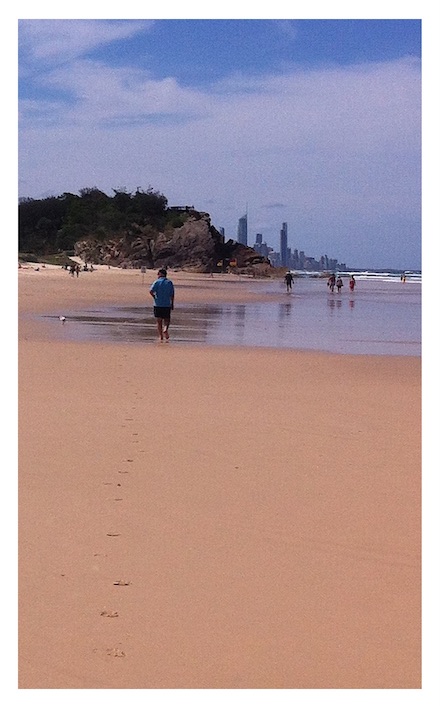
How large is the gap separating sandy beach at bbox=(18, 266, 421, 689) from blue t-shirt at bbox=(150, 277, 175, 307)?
716 centimetres

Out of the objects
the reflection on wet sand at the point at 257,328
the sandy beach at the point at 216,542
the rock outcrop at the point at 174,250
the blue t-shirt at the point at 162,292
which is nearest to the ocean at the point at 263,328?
the reflection on wet sand at the point at 257,328

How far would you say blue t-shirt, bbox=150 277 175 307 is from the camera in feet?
53.2

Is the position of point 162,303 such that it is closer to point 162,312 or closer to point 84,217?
point 162,312

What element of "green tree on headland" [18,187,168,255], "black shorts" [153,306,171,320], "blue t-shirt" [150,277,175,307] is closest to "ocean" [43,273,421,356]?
"black shorts" [153,306,171,320]

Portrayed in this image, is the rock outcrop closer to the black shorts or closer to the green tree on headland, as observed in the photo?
the green tree on headland

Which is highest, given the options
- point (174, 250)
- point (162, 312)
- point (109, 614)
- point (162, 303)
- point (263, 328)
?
point (174, 250)

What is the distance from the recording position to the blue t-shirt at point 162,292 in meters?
16.2

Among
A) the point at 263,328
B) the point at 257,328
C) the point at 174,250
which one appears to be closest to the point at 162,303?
the point at 257,328

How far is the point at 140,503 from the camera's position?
5.21 metres

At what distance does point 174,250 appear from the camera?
8194 cm

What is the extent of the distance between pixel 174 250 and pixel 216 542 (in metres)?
78.2
